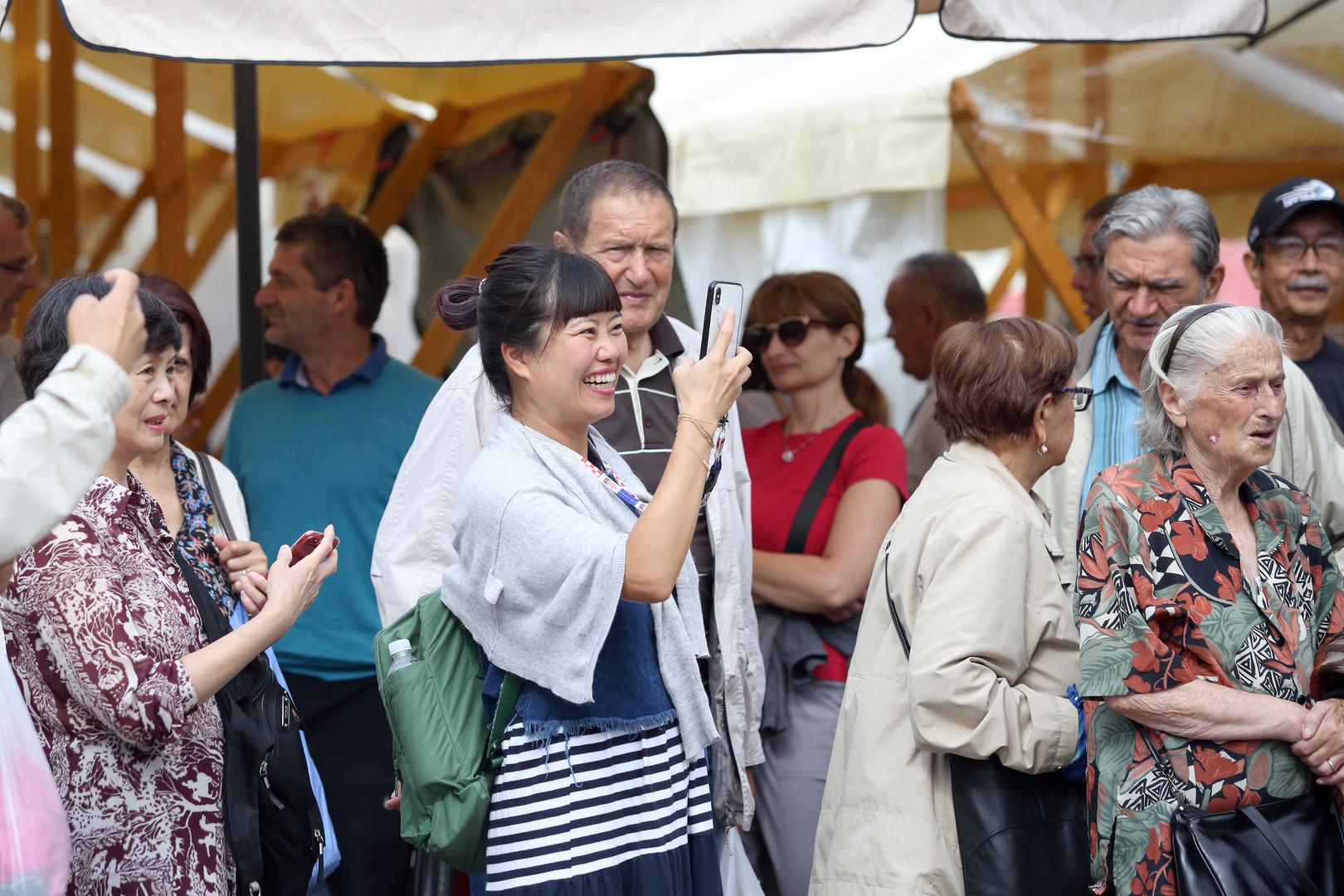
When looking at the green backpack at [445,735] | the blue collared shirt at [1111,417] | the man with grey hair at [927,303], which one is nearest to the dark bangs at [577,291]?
the green backpack at [445,735]

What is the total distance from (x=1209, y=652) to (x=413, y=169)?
4263 millimetres

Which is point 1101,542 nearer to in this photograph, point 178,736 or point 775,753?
point 775,753

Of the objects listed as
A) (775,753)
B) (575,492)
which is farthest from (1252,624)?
(775,753)

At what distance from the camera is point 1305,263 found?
349 centimetres

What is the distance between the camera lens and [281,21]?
108 inches

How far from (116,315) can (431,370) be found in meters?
3.10

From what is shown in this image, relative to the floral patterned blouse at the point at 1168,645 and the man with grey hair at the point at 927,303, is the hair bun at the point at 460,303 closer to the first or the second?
the floral patterned blouse at the point at 1168,645

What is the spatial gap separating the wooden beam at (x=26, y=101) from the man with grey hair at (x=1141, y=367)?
183 inches

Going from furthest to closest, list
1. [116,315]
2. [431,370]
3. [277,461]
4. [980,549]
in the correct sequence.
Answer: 1. [431,370]
2. [277,461]
3. [980,549]
4. [116,315]

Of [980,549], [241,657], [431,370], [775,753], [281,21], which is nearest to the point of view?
[241,657]

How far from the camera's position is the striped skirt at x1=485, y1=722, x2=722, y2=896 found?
2.22 metres

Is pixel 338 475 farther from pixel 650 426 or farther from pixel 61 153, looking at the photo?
pixel 61 153

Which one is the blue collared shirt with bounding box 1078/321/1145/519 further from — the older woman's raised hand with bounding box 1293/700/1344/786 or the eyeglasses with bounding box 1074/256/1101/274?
the eyeglasses with bounding box 1074/256/1101/274

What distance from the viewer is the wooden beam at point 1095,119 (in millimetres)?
5961
